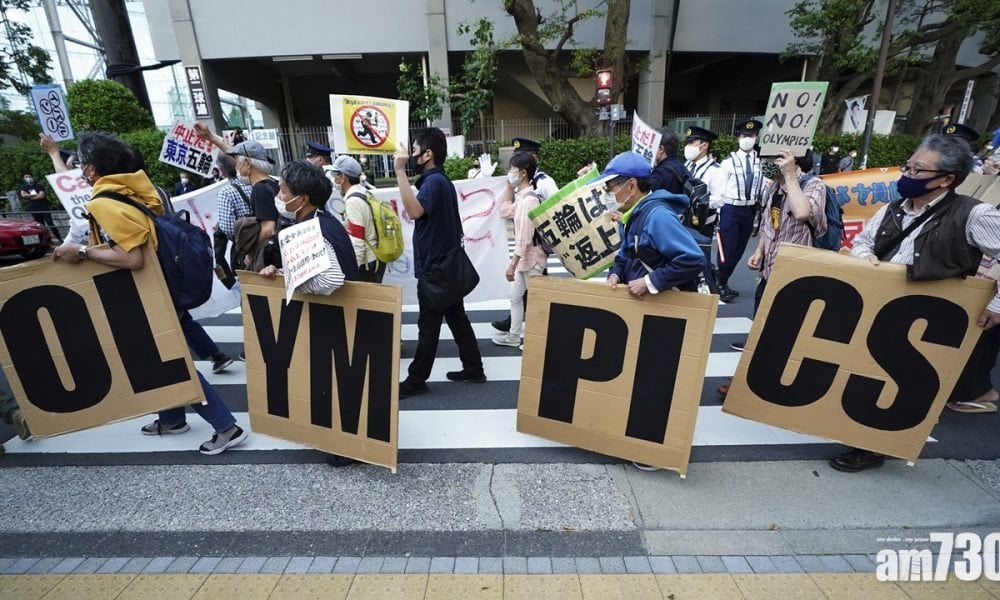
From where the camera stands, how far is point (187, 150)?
556 centimetres

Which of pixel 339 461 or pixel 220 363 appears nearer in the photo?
pixel 339 461

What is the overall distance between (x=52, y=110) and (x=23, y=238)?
3.64 m

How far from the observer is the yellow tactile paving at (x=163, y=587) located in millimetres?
2096

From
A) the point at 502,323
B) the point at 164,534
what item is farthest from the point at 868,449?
the point at 164,534

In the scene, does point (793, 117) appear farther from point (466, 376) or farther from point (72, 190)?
point (72, 190)

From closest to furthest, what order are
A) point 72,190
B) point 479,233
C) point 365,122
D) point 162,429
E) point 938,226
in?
point 938,226 → point 162,429 → point 365,122 → point 72,190 → point 479,233

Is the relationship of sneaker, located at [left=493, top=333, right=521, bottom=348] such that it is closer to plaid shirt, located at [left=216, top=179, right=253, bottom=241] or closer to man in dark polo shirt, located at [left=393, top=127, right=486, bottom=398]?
man in dark polo shirt, located at [left=393, top=127, right=486, bottom=398]

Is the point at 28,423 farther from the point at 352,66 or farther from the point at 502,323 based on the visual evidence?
the point at 352,66

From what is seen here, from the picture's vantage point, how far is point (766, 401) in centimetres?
284

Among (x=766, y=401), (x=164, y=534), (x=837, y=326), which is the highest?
(x=837, y=326)

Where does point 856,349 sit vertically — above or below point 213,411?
above

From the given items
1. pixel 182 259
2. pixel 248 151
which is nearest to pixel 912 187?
pixel 182 259

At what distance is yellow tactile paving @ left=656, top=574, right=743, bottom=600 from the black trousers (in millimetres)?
2189

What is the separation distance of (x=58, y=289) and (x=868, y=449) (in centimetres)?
489
